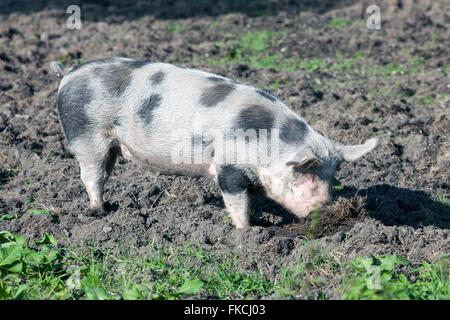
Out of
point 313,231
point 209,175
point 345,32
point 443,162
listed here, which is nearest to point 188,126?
point 209,175

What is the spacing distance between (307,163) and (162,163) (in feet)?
4.36

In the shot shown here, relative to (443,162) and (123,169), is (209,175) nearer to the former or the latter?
(123,169)

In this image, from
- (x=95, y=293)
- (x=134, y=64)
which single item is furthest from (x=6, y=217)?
(x=95, y=293)

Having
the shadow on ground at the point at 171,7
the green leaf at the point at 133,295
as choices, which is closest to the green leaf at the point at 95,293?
the green leaf at the point at 133,295

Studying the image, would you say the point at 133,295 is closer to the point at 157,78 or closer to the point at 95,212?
the point at 95,212

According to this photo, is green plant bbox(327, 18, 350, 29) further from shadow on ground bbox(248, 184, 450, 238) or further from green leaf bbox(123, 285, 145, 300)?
green leaf bbox(123, 285, 145, 300)

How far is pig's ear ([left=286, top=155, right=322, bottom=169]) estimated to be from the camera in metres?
4.26

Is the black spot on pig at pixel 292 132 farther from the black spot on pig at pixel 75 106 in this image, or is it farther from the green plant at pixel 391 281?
the black spot on pig at pixel 75 106

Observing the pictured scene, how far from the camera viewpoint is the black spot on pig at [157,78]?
4996 millimetres

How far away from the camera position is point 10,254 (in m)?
3.94

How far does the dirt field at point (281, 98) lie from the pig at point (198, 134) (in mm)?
315

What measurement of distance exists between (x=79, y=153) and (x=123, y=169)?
1282 mm

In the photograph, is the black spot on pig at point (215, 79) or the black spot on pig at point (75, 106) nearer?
the black spot on pig at point (215, 79)

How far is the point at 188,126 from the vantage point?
15.8 ft
